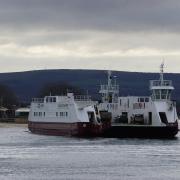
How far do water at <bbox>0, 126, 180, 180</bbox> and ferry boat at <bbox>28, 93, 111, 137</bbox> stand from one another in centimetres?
1211

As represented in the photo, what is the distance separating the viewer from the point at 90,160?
78.0 metres

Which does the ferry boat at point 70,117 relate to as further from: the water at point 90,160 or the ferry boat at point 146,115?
the water at point 90,160

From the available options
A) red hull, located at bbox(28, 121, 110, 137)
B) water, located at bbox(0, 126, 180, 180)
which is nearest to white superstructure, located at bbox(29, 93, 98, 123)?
red hull, located at bbox(28, 121, 110, 137)

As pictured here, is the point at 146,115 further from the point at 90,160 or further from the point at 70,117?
the point at 90,160

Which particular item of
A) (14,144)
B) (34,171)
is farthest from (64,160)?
(14,144)

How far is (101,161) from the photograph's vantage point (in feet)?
253

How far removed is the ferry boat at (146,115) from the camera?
396 ft

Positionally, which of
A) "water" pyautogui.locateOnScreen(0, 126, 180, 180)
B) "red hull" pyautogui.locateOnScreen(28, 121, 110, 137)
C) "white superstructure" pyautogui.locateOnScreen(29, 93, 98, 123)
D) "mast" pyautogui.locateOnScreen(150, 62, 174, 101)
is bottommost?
"water" pyautogui.locateOnScreen(0, 126, 180, 180)

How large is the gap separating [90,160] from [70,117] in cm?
4499

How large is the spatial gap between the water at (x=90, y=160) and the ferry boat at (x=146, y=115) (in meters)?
13.0

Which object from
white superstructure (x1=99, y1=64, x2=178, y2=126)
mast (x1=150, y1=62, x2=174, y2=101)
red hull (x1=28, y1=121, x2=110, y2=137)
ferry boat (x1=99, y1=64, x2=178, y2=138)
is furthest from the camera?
mast (x1=150, y1=62, x2=174, y2=101)

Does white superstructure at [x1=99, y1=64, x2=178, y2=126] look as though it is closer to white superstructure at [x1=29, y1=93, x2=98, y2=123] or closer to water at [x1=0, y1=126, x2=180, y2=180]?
white superstructure at [x1=29, y1=93, x2=98, y2=123]

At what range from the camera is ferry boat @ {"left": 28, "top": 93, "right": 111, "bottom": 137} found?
119750 mm

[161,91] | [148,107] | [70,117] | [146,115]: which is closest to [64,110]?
[70,117]
